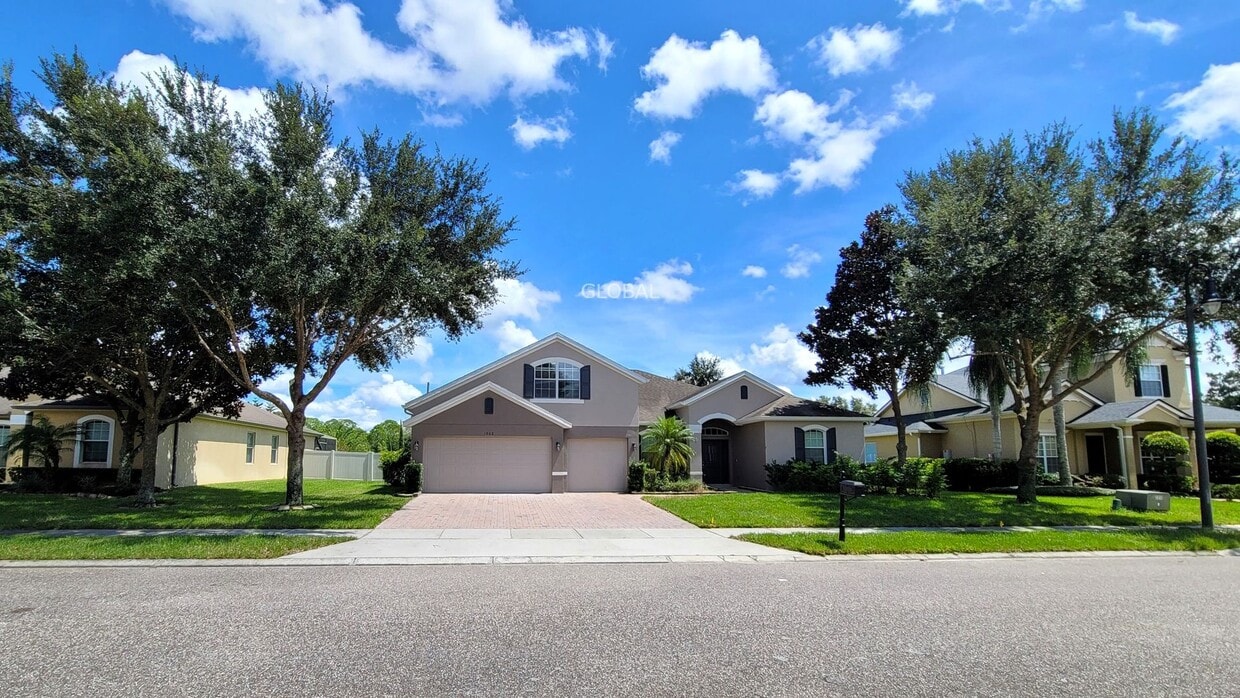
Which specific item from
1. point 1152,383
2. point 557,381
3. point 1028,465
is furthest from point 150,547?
point 1152,383

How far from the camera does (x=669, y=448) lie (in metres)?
24.2

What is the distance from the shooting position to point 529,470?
2372 cm

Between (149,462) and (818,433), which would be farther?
(818,433)

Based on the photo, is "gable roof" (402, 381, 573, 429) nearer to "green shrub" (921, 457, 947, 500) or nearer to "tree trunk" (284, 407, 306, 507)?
"tree trunk" (284, 407, 306, 507)

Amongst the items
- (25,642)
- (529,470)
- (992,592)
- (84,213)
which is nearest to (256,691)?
(25,642)

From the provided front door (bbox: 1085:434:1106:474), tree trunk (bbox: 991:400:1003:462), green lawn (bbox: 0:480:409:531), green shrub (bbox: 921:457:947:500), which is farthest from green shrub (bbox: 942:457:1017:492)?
green lawn (bbox: 0:480:409:531)

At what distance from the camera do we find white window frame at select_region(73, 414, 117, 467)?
913 inches

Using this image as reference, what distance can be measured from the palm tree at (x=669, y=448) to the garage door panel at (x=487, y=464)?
3.75 m

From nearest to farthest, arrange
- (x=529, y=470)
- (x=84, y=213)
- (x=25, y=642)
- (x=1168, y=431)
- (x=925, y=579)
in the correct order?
(x=25, y=642) → (x=925, y=579) → (x=84, y=213) → (x=529, y=470) → (x=1168, y=431)

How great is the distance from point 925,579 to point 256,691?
25.9ft

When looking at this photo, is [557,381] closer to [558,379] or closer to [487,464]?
[558,379]

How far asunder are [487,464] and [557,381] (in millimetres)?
3909

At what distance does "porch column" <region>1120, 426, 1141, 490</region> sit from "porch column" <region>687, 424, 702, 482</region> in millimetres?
15719

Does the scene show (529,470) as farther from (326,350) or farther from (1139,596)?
(1139,596)
